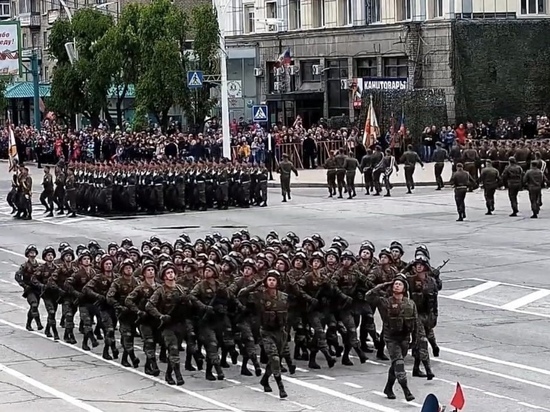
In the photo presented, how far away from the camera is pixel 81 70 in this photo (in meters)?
65.6

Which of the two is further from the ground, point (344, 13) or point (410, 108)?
point (344, 13)

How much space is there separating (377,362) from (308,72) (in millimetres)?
49141

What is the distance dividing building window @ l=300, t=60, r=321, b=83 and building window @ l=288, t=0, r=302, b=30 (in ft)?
6.79

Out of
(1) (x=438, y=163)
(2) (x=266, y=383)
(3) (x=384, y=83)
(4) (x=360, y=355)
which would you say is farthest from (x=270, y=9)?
(2) (x=266, y=383)

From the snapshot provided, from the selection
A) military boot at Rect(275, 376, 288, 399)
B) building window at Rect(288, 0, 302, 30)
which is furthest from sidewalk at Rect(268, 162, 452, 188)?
military boot at Rect(275, 376, 288, 399)

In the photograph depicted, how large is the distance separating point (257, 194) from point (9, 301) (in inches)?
666

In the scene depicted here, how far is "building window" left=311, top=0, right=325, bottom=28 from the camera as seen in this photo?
217ft

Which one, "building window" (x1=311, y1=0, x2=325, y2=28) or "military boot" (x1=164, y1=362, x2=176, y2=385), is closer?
"military boot" (x1=164, y1=362, x2=176, y2=385)

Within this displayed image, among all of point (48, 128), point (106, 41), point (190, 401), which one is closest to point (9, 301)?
point (190, 401)

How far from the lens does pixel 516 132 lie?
5559 cm

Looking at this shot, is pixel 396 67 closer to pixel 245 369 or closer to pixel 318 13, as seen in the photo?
pixel 318 13

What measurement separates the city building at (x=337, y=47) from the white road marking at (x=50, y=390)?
3340 centimetres

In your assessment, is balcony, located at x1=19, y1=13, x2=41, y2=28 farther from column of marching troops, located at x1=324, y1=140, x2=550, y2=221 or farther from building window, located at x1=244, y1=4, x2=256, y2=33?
column of marching troops, located at x1=324, y1=140, x2=550, y2=221

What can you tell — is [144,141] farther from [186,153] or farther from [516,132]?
[516,132]
